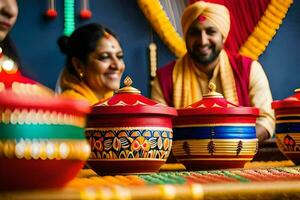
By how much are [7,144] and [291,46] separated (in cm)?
305

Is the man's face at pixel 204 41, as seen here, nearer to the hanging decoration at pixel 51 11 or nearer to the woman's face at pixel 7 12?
the hanging decoration at pixel 51 11

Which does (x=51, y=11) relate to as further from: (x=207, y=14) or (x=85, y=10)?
(x=207, y=14)

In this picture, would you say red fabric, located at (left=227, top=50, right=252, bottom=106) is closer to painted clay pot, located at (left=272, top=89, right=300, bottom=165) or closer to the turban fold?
the turban fold

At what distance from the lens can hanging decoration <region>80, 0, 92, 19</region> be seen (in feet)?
9.78

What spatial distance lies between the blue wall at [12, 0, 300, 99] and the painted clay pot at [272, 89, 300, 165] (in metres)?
1.92

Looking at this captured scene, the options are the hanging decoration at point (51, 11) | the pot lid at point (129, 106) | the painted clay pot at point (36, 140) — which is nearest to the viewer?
the painted clay pot at point (36, 140)

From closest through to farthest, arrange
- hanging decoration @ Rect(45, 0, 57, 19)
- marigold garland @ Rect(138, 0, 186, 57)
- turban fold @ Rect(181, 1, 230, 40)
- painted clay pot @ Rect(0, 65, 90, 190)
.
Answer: painted clay pot @ Rect(0, 65, 90, 190), turban fold @ Rect(181, 1, 230, 40), hanging decoration @ Rect(45, 0, 57, 19), marigold garland @ Rect(138, 0, 186, 57)

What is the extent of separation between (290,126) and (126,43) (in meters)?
2.29

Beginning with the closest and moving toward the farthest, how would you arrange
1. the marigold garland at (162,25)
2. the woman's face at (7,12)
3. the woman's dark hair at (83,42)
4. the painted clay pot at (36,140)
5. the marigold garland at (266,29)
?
the painted clay pot at (36,140), the woman's face at (7,12), the woman's dark hair at (83,42), the marigold garland at (162,25), the marigold garland at (266,29)

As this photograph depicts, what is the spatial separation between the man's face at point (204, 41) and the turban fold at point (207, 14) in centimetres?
2

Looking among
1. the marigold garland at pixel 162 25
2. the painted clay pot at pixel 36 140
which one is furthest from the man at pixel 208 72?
the painted clay pot at pixel 36 140

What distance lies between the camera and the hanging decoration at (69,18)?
2.92 meters

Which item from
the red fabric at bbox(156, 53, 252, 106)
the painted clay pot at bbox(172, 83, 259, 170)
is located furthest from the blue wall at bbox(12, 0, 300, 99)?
the painted clay pot at bbox(172, 83, 259, 170)

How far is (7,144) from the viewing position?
412mm
